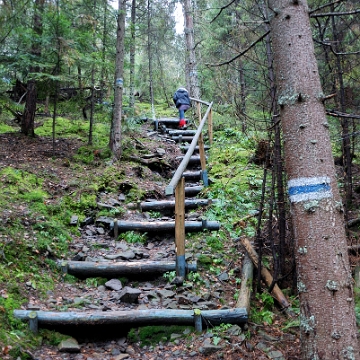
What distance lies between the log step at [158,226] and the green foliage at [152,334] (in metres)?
2.17

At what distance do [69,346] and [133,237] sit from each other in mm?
2482

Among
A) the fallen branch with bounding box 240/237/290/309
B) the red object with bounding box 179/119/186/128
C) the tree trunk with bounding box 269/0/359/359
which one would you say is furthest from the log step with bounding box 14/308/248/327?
the red object with bounding box 179/119/186/128

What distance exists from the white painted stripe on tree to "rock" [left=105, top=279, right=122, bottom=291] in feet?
8.97

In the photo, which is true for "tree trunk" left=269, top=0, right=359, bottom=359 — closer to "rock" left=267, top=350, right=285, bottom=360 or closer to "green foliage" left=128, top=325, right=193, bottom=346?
"rock" left=267, top=350, right=285, bottom=360

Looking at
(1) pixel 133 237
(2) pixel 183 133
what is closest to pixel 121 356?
(1) pixel 133 237

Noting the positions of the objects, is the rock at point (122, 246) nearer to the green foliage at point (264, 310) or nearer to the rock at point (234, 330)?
the green foliage at point (264, 310)

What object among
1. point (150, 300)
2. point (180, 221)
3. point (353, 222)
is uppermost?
point (180, 221)

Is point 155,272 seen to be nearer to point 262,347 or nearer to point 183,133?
point 262,347

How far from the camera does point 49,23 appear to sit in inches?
320

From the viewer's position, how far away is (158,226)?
18.9 ft

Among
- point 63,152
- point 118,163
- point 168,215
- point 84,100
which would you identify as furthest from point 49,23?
point 168,215

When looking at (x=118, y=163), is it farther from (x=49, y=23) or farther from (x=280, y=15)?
(x=280, y=15)

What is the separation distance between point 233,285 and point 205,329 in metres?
0.96

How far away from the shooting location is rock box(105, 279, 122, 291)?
4414 millimetres
